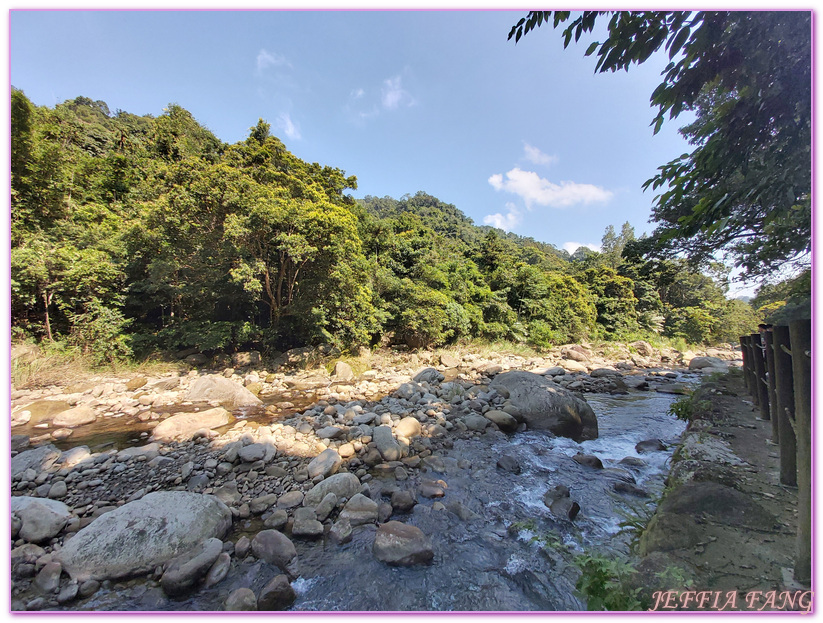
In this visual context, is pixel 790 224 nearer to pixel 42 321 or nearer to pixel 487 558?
pixel 487 558

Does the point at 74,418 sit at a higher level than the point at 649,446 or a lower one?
higher

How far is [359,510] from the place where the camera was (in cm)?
359

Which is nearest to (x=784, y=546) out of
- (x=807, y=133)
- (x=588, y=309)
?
(x=807, y=133)

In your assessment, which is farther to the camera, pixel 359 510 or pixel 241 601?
pixel 359 510

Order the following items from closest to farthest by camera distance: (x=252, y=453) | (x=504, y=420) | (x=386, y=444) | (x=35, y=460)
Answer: (x=35, y=460)
(x=252, y=453)
(x=386, y=444)
(x=504, y=420)

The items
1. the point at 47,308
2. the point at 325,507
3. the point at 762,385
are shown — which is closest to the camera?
the point at 325,507

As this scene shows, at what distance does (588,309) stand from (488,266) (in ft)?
26.5

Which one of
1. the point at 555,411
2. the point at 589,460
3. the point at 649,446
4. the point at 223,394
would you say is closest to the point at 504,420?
the point at 555,411

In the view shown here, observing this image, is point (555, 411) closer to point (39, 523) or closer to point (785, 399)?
point (785, 399)

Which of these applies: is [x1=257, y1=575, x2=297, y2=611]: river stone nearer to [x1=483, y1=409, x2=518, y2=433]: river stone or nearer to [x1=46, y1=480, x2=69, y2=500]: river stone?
[x1=46, y1=480, x2=69, y2=500]: river stone

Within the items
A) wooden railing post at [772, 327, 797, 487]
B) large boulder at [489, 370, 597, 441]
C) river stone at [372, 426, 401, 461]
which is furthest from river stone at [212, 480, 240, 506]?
wooden railing post at [772, 327, 797, 487]

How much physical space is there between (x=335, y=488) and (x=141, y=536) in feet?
6.20

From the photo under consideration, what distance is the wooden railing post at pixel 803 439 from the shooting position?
184 centimetres

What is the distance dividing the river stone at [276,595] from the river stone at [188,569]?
618mm
